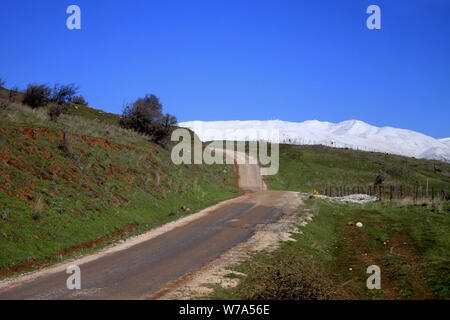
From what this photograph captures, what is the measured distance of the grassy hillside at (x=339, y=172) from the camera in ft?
158

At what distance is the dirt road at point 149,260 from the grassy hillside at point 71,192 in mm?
1665

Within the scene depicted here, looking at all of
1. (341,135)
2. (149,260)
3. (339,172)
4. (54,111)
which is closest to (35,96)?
(54,111)

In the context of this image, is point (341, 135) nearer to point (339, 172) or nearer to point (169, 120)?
point (339, 172)

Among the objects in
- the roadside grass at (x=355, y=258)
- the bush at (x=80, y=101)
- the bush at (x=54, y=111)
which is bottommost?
the roadside grass at (x=355, y=258)

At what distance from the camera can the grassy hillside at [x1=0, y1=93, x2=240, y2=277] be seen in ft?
48.4

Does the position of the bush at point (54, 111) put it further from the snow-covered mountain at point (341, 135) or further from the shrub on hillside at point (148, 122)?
the snow-covered mountain at point (341, 135)

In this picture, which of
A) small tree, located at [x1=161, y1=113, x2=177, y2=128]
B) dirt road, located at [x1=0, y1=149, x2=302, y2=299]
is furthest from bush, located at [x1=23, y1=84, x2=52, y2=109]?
dirt road, located at [x1=0, y1=149, x2=302, y2=299]

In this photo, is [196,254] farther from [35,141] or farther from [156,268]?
[35,141]

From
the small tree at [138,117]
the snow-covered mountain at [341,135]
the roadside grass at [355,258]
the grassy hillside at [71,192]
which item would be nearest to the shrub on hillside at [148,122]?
the small tree at [138,117]

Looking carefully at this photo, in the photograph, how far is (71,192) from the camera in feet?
62.1

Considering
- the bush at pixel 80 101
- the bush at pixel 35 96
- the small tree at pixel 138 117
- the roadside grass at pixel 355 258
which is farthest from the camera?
the bush at pixel 80 101

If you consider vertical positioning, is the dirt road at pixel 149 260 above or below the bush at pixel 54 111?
below

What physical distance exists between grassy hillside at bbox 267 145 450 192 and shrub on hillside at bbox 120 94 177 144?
12.7 metres
